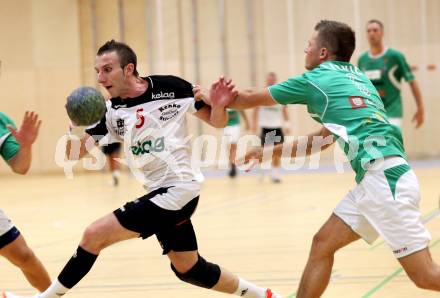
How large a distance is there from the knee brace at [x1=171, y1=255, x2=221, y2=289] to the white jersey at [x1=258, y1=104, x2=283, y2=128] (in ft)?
41.2

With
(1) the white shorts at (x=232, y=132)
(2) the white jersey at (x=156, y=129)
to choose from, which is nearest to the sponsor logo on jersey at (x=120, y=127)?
(2) the white jersey at (x=156, y=129)

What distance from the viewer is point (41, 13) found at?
24.2 metres

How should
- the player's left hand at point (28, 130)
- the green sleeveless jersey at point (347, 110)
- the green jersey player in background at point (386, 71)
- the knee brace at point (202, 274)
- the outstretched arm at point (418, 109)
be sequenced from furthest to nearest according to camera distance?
the outstretched arm at point (418, 109) → the green jersey player in background at point (386, 71) → the player's left hand at point (28, 130) → the knee brace at point (202, 274) → the green sleeveless jersey at point (347, 110)

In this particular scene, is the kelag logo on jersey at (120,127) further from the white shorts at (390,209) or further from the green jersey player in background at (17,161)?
the white shorts at (390,209)

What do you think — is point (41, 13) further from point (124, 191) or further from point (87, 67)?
point (124, 191)

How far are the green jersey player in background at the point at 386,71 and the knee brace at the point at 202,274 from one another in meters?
6.19

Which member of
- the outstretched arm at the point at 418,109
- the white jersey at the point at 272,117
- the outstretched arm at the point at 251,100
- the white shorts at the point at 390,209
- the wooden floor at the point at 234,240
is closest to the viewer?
the white shorts at the point at 390,209

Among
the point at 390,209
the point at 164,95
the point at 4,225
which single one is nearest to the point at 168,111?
the point at 164,95

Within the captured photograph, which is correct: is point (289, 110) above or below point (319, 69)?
below

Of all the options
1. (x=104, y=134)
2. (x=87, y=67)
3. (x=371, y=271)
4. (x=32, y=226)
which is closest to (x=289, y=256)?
(x=371, y=271)

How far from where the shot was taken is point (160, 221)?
5.50 metres

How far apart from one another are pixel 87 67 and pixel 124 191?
8417mm

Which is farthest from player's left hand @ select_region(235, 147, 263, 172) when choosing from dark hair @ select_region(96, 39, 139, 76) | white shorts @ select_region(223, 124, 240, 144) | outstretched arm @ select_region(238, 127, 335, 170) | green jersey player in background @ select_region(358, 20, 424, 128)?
white shorts @ select_region(223, 124, 240, 144)

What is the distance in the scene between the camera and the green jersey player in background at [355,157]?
487 cm
